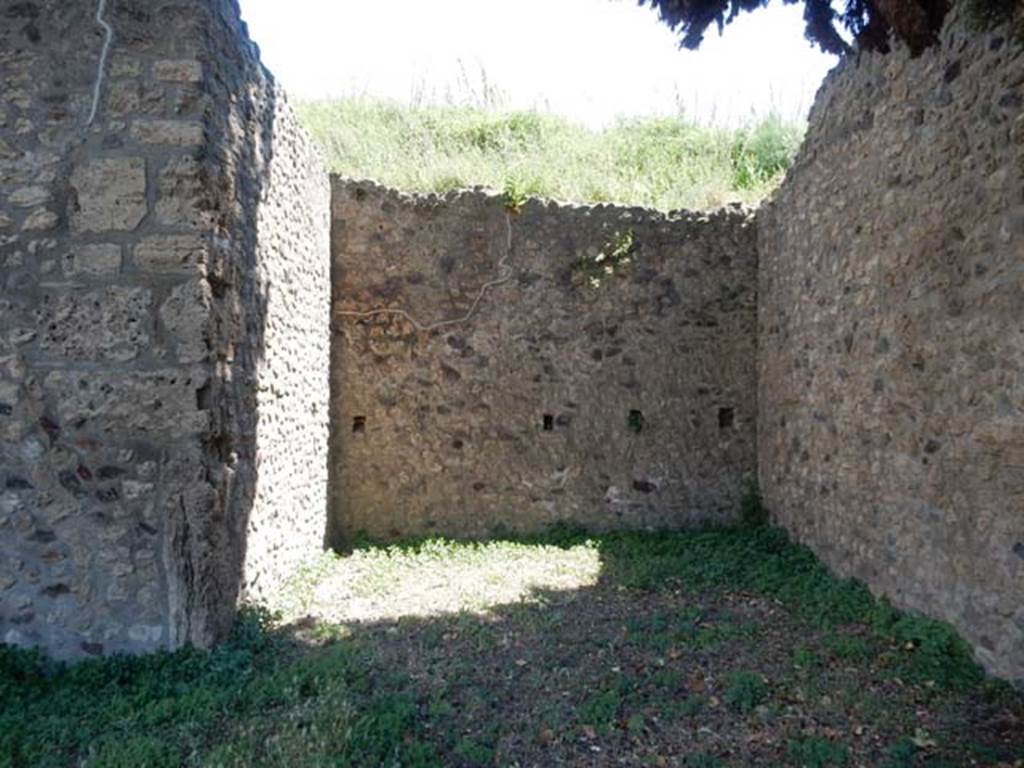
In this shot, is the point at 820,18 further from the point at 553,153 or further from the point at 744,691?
the point at 553,153

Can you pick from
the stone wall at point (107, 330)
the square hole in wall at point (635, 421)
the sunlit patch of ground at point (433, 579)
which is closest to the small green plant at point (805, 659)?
the sunlit patch of ground at point (433, 579)

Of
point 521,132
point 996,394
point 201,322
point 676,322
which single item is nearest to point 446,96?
point 521,132

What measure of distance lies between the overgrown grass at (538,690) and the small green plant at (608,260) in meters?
3.23

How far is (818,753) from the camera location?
3.18 metres

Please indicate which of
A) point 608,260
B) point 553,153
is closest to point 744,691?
point 608,260

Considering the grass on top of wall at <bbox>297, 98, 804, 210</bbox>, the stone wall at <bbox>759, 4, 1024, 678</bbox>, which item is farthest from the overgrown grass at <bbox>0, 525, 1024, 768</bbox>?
the grass on top of wall at <bbox>297, 98, 804, 210</bbox>

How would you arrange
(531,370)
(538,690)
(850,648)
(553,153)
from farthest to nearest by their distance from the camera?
(553,153)
(531,370)
(850,648)
(538,690)

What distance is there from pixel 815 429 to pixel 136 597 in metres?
4.77

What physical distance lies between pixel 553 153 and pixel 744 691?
28.0 ft

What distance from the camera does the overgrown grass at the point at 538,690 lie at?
3.22 m

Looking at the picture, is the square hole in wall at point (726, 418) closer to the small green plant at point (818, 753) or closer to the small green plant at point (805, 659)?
the small green plant at point (805, 659)

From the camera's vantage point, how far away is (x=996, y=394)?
3.83 meters

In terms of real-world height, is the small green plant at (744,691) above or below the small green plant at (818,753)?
above

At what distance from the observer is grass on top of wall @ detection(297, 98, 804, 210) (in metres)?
8.45
